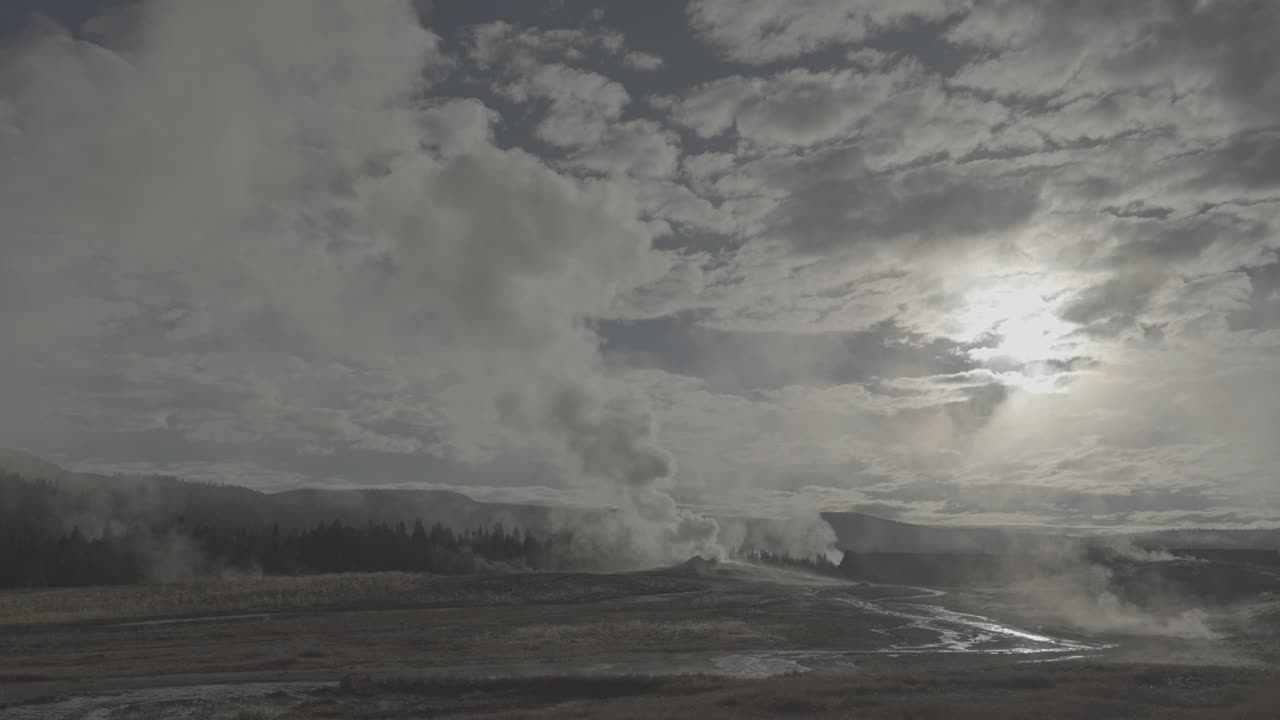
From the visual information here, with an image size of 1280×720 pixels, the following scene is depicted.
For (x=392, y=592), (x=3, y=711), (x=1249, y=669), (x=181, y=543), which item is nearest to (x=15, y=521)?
(x=181, y=543)

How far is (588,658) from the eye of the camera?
50750 mm

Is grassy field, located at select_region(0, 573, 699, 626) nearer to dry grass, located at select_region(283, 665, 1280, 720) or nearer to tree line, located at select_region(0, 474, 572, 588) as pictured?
tree line, located at select_region(0, 474, 572, 588)

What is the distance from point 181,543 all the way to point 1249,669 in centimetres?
17355

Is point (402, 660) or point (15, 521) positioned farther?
point (15, 521)

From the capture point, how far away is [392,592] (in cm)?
10312

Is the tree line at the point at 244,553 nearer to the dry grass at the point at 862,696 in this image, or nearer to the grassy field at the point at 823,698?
the grassy field at the point at 823,698

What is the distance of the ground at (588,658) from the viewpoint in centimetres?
3469

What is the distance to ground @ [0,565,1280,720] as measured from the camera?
3469 cm

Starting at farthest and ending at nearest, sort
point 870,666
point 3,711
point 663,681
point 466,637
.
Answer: point 466,637 < point 870,666 < point 663,681 < point 3,711

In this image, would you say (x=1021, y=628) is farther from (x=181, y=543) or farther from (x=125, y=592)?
(x=181, y=543)

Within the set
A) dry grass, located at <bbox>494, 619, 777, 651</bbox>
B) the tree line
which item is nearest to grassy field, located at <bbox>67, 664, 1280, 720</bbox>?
dry grass, located at <bbox>494, 619, 777, 651</bbox>

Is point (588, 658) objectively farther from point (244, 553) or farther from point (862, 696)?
point (244, 553)

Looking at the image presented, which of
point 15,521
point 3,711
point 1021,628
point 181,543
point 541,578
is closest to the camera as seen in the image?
point 3,711

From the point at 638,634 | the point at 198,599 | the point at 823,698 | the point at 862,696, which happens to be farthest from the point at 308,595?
the point at 862,696
